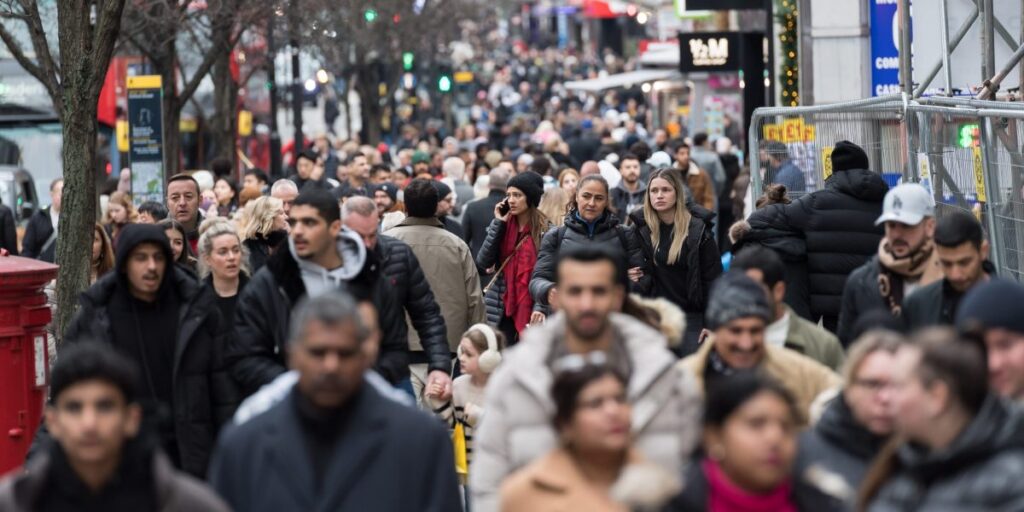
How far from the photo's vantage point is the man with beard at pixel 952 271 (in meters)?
7.99

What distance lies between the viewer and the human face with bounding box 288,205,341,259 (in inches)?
338

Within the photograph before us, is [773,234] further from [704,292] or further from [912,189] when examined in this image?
[912,189]

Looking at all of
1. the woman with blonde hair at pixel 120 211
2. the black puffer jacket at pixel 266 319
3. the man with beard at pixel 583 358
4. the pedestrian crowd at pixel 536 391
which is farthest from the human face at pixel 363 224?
the woman with blonde hair at pixel 120 211

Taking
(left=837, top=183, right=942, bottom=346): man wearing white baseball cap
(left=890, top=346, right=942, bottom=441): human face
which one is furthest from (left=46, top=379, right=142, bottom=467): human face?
(left=837, top=183, right=942, bottom=346): man wearing white baseball cap

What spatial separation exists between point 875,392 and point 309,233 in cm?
328

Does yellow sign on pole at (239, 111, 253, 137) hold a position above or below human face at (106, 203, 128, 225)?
above

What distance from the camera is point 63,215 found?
13.2 m

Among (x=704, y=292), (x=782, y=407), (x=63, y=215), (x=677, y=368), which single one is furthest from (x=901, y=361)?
(x=63, y=215)

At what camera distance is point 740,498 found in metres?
5.50

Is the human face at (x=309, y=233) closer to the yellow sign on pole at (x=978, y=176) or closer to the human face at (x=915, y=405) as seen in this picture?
the human face at (x=915, y=405)

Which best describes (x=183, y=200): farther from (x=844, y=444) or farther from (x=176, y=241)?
(x=844, y=444)

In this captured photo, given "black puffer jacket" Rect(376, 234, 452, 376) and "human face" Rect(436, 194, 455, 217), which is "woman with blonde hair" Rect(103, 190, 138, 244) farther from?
"black puffer jacket" Rect(376, 234, 452, 376)

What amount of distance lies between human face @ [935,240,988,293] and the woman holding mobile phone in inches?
214

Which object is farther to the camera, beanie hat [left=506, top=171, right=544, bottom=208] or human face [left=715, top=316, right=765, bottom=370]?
beanie hat [left=506, top=171, right=544, bottom=208]
